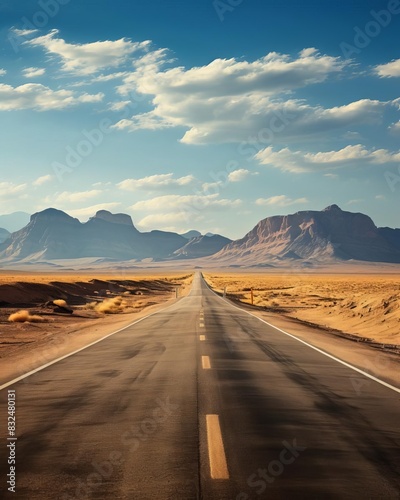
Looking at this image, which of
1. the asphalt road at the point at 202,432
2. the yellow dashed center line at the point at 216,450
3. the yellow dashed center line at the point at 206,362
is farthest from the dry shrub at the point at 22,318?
the yellow dashed center line at the point at 216,450

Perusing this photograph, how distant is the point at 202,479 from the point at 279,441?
1.72 meters

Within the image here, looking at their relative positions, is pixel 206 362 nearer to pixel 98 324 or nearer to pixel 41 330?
pixel 41 330

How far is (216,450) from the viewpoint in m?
6.65

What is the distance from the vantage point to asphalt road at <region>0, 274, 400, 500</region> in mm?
5602

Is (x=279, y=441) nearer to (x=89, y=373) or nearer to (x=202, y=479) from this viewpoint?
(x=202, y=479)

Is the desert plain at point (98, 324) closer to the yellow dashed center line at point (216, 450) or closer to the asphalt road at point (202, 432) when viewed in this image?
the asphalt road at point (202, 432)

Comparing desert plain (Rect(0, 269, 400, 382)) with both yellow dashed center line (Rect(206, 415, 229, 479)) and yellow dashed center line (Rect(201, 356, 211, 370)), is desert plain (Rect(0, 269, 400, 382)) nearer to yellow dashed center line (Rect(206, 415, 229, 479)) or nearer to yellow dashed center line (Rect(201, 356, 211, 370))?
yellow dashed center line (Rect(201, 356, 211, 370))

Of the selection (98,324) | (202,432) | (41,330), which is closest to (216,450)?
(202,432)

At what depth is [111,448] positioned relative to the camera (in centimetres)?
679

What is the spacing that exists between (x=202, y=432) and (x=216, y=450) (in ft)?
2.81

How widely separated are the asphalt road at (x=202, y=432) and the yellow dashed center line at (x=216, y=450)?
20 mm

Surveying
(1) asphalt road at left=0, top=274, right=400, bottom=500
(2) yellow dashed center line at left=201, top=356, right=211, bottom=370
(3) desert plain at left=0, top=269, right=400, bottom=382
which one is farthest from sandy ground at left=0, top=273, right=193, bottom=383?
(2) yellow dashed center line at left=201, top=356, right=211, bottom=370

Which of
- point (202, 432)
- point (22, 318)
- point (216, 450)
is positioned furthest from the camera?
point (22, 318)

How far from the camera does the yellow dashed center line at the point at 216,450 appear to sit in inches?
232
